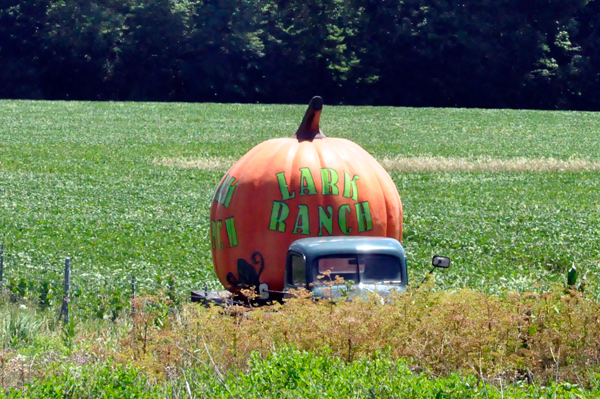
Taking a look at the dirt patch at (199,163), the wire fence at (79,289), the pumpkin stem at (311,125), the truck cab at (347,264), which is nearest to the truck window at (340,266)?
the truck cab at (347,264)

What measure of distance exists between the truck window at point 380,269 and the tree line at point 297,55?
225 feet

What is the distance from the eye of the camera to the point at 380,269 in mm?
9727

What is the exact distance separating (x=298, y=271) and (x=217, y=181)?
22223 mm

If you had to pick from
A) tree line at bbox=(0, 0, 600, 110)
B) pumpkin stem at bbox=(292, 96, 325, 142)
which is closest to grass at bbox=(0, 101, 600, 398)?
pumpkin stem at bbox=(292, 96, 325, 142)

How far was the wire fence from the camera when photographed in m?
11.0

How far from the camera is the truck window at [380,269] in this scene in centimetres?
966

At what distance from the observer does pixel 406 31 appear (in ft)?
260

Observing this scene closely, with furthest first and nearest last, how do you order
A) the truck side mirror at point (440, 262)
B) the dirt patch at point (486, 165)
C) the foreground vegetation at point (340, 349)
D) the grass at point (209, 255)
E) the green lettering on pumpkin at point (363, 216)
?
the dirt patch at point (486, 165) < the green lettering on pumpkin at point (363, 216) < the truck side mirror at point (440, 262) < the grass at point (209, 255) < the foreground vegetation at point (340, 349)

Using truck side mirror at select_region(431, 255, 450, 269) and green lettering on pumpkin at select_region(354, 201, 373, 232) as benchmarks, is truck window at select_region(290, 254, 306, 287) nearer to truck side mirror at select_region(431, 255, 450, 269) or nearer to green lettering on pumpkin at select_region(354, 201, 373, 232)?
green lettering on pumpkin at select_region(354, 201, 373, 232)

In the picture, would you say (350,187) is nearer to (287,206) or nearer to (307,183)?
(307,183)

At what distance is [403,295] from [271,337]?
4.65 feet

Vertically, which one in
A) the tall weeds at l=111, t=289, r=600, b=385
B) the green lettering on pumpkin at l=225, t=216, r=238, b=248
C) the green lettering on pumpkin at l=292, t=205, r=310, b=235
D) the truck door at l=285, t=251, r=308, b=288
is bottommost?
the tall weeds at l=111, t=289, r=600, b=385

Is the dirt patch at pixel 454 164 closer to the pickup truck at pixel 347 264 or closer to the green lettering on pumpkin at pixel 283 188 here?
the green lettering on pumpkin at pixel 283 188

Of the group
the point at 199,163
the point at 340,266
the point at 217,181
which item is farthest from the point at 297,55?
the point at 340,266
